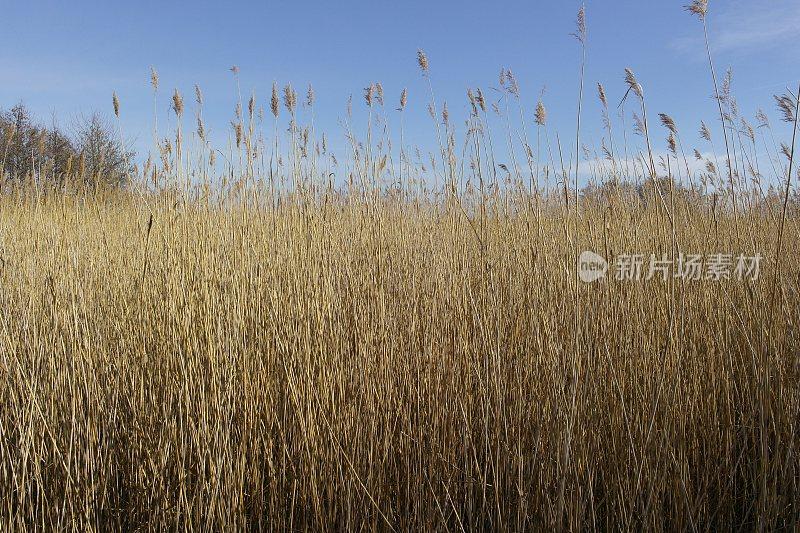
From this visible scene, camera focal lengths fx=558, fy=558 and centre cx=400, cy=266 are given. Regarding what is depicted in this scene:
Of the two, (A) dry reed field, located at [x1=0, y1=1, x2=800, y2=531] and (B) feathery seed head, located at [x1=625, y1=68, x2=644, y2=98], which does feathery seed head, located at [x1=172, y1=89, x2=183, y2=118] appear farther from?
(B) feathery seed head, located at [x1=625, y1=68, x2=644, y2=98]

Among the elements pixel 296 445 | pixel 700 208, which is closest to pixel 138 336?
pixel 296 445

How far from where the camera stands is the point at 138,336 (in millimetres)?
1706

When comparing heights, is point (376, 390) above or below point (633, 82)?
below

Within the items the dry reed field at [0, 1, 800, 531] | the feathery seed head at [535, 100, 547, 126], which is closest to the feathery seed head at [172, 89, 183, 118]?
the dry reed field at [0, 1, 800, 531]

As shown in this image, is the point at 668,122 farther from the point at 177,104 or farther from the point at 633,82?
the point at 177,104

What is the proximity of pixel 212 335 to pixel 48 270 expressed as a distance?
3.66 ft

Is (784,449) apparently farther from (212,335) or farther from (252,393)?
(212,335)

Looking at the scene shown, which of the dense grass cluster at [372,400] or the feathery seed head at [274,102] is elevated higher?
the feathery seed head at [274,102]

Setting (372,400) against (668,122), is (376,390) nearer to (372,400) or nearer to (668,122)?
(372,400)
